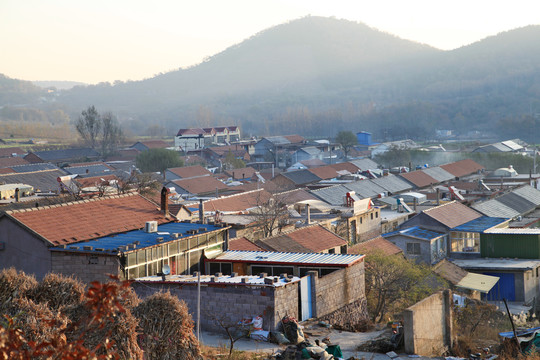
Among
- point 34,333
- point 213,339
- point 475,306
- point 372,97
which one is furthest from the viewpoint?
point 372,97

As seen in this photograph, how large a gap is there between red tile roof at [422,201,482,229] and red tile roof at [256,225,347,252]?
5853 mm

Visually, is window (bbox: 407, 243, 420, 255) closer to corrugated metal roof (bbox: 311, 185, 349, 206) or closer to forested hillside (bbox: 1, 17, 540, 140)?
corrugated metal roof (bbox: 311, 185, 349, 206)

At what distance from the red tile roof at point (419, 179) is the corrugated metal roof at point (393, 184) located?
80 cm

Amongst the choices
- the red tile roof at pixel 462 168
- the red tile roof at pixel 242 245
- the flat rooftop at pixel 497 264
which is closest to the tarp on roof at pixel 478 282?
the flat rooftop at pixel 497 264

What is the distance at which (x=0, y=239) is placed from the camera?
13727 mm

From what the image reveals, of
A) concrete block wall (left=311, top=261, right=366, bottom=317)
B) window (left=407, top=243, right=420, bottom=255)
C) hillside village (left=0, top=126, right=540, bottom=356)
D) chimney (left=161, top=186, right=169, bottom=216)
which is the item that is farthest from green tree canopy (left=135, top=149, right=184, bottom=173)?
concrete block wall (left=311, top=261, right=366, bottom=317)

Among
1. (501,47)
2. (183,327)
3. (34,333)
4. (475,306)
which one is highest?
(501,47)

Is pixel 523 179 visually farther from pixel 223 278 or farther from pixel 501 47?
→ pixel 501 47

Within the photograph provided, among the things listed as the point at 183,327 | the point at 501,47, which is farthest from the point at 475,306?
the point at 501,47

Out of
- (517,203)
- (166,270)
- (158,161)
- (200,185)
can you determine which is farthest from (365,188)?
(166,270)

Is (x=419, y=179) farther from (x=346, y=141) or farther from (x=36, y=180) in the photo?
(x=346, y=141)

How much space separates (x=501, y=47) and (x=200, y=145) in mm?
126950

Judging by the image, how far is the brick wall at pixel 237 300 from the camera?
461 inches

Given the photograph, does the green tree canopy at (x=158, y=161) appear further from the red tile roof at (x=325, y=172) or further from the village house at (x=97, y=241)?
the village house at (x=97, y=241)
